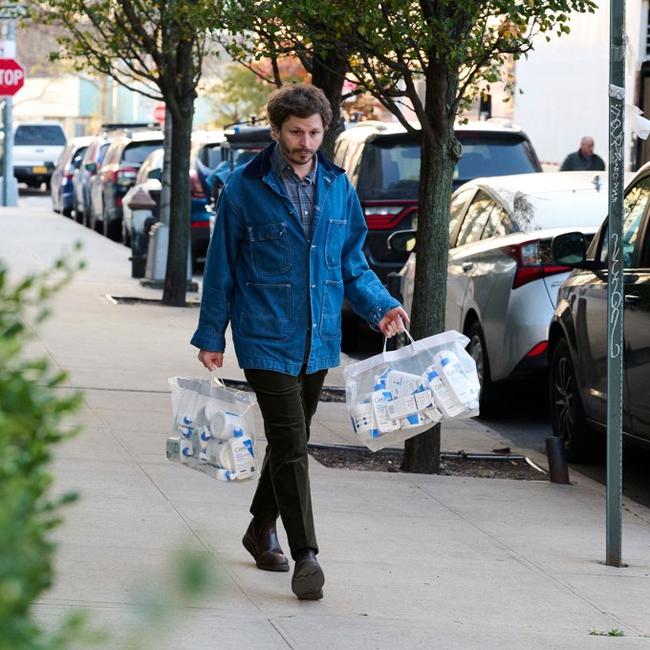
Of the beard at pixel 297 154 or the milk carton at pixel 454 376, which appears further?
the milk carton at pixel 454 376

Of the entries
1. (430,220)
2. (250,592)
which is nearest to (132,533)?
(250,592)

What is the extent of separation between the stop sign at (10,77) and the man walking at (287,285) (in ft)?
80.0

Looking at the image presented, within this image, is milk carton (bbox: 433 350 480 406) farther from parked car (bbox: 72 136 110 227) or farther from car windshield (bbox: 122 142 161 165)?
parked car (bbox: 72 136 110 227)

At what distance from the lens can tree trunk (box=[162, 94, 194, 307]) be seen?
15.9 metres

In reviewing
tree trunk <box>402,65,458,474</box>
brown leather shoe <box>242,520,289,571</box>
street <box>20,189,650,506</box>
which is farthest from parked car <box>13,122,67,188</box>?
brown leather shoe <box>242,520,289,571</box>

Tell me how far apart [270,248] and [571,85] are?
24.2 metres

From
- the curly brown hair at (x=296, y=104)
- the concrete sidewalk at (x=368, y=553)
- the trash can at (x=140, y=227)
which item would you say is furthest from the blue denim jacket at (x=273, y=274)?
the trash can at (x=140, y=227)

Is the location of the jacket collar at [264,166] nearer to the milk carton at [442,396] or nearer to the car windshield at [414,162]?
the milk carton at [442,396]

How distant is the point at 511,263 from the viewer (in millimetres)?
10125

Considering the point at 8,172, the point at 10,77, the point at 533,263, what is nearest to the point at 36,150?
the point at 8,172

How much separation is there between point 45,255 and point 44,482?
805 inches

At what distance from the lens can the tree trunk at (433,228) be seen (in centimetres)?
820

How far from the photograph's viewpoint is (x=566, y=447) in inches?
363

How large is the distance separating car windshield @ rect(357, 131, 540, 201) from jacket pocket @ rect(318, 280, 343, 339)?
7.67 meters
